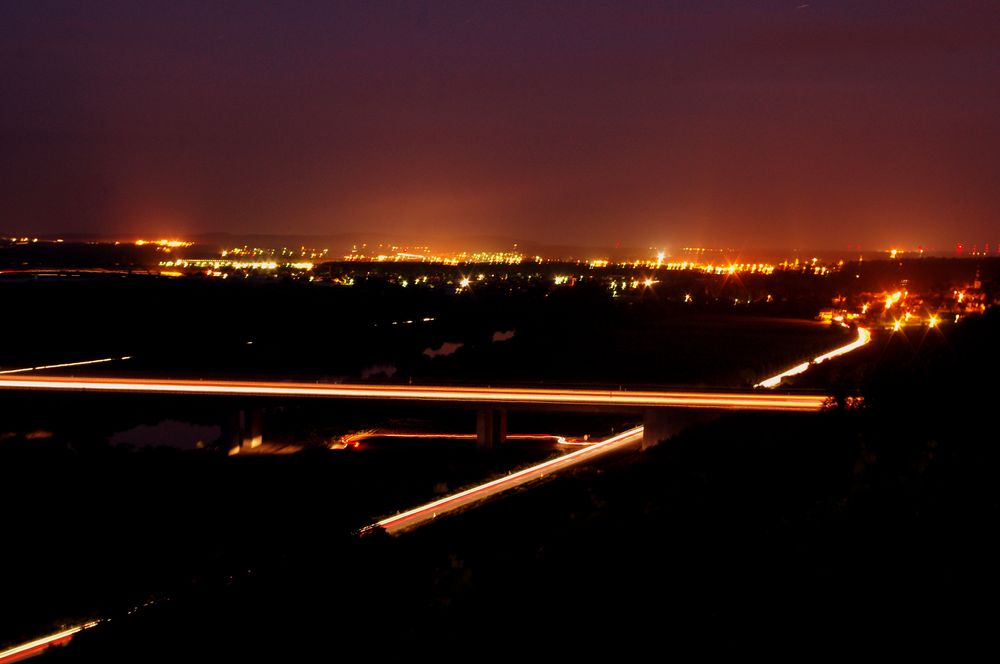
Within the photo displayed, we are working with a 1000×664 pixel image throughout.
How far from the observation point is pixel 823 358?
4516 cm

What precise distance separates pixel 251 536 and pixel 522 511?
6.32m

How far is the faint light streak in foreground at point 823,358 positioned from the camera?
35.4 m

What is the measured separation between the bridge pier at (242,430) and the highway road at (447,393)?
713 millimetres


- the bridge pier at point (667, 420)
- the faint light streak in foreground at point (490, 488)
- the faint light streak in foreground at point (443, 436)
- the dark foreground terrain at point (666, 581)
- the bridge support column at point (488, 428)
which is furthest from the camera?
the faint light streak in foreground at point (443, 436)

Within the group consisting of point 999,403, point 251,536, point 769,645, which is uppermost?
point 999,403

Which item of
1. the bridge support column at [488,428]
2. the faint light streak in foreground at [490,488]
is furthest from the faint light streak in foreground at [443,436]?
the faint light streak in foreground at [490,488]

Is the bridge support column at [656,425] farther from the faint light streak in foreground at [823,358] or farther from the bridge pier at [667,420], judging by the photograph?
the faint light streak in foreground at [823,358]

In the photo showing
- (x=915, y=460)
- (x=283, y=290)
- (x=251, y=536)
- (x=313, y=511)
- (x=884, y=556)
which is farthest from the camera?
(x=283, y=290)

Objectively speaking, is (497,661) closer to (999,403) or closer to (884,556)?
(884,556)

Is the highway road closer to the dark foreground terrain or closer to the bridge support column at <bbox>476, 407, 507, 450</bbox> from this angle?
the bridge support column at <bbox>476, 407, 507, 450</bbox>

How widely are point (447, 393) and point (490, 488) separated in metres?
7.80

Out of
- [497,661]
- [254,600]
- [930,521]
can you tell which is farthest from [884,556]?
[254,600]

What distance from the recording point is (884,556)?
884cm

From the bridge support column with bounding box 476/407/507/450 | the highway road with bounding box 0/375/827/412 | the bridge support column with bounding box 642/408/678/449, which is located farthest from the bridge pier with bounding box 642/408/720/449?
the bridge support column with bounding box 476/407/507/450
